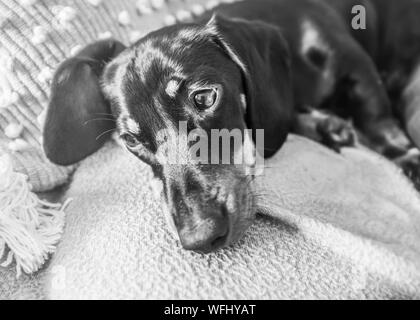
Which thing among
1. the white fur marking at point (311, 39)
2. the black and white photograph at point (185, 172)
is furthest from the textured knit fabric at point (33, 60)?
the white fur marking at point (311, 39)

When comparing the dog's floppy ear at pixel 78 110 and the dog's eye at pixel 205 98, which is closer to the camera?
the dog's eye at pixel 205 98

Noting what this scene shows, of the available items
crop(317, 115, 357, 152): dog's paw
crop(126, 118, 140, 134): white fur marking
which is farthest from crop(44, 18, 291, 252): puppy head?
crop(317, 115, 357, 152): dog's paw

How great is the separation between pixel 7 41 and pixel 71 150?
455mm

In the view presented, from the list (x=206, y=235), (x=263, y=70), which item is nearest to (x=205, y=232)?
(x=206, y=235)

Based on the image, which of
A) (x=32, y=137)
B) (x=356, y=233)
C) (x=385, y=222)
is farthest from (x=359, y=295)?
(x=32, y=137)

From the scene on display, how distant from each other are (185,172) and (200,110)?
21 cm

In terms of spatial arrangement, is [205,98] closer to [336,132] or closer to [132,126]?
[132,126]

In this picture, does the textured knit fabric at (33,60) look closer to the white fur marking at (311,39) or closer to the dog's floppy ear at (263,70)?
the dog's floppy ear at (263,70)

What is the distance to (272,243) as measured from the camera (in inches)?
49.6

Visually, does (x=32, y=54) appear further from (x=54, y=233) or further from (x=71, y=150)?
(x=54, y=233)

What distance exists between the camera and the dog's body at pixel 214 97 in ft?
4.45

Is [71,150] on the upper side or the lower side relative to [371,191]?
upper

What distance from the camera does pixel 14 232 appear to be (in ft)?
4.48

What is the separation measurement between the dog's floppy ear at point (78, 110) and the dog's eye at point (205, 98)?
0.42 meters
